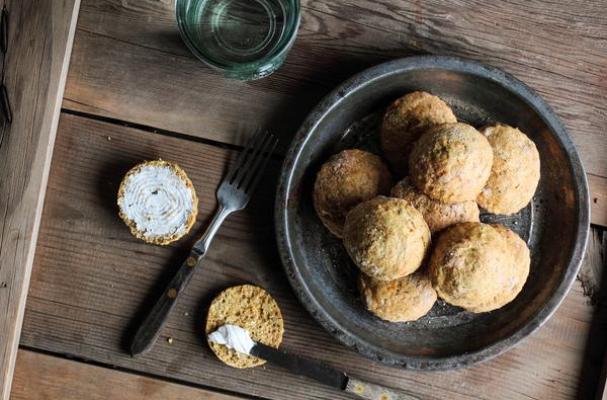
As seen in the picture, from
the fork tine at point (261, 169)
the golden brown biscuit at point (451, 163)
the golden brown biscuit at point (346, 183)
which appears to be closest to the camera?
the golden brown biscuit at point (451, 163)

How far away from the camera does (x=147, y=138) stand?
1.22m

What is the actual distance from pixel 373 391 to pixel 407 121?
18.7 inches

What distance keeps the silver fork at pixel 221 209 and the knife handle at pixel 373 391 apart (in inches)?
13.7

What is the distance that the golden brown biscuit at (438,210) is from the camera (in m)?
1.03

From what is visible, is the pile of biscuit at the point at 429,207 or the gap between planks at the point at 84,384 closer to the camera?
the pile of biscuit at the point at 429,207

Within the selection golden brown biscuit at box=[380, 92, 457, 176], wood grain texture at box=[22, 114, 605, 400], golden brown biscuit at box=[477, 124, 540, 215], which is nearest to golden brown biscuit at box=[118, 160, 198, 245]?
wood grain texture at box=[22, 114, 605, 400]

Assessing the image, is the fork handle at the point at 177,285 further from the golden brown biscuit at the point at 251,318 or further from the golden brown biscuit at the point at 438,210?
the golden brown biscuit at the point at 438,210

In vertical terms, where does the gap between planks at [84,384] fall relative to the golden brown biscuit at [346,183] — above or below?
below

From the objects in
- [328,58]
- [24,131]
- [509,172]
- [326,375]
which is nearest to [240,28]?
[328,58]

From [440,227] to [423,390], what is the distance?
338mm

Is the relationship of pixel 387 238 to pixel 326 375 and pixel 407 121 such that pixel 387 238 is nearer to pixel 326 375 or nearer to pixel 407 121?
pixel 407 121

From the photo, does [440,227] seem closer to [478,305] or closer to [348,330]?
[478,305]

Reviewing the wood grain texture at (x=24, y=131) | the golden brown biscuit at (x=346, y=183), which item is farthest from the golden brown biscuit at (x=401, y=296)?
the wood grain texture at (x=24, y=131)

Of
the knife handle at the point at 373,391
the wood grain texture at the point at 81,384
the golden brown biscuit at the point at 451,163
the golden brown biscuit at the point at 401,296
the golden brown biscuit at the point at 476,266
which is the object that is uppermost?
the golden brown biscuit at the point at 451,163
